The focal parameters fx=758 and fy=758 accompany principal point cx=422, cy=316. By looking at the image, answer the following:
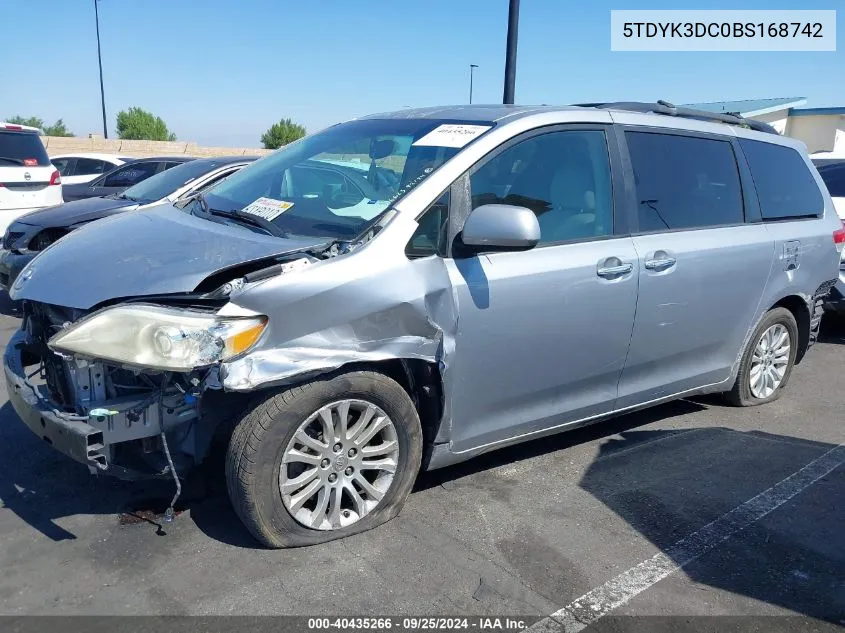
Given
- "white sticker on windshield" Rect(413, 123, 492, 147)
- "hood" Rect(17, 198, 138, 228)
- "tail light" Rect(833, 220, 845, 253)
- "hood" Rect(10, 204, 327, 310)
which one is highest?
"white sticker on windshield" Rect(413, 123, 492, 147)

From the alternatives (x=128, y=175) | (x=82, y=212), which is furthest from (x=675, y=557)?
(x=128, y=175)

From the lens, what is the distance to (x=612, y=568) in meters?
3.14

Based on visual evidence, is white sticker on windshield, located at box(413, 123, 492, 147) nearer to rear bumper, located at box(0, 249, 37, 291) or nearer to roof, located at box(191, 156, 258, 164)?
rear bumper, located at box(0, 249, 37, 291)

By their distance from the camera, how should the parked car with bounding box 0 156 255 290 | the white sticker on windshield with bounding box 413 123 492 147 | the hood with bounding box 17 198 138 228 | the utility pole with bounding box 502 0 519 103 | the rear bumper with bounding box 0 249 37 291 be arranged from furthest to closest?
1. the utility pole with bounding box 502 0 519 103
2. the hood with bounding box 17 198 138 228
3. the parked car with bounding box 0 156 255 290
4. the rear bumper with bounding box 0 249 37 291
5. the white sticker on windshield with bounding box 413 123 492 147

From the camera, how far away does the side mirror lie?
3.19 m

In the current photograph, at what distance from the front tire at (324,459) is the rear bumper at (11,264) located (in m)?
5.01

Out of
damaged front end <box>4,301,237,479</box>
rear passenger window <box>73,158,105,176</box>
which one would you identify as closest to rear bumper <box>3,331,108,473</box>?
damaged front end <box>4,301,237,479</box>

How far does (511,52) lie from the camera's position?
885 centimetres

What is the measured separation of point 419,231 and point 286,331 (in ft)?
2.45

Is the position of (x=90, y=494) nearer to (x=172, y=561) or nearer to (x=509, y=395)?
(x=172, y=561)

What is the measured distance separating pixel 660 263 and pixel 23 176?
803cm

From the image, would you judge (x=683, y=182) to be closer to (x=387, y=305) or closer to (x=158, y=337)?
(x=387, y=305)

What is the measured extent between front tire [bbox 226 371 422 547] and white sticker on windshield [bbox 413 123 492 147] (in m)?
1.15

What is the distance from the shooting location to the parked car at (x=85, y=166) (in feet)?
45.6
